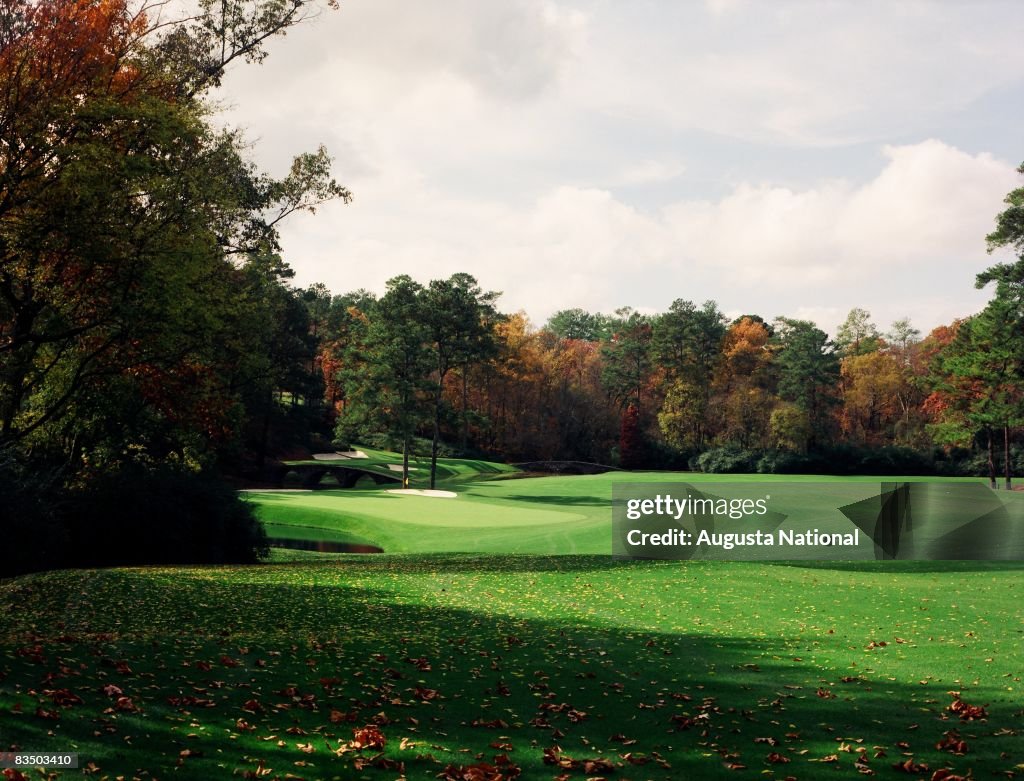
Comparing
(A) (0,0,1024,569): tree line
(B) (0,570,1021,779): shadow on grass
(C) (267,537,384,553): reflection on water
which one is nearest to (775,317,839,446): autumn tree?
(A) (0,0,1024,569): tree line

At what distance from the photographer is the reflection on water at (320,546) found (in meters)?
32.5

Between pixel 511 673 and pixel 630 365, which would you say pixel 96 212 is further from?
pixel 630 365

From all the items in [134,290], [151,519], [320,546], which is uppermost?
[134,290]

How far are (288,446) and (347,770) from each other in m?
71.1

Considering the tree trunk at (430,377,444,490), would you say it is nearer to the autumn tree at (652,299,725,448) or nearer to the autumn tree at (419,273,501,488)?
the autumn tree at (419,273,501,488)

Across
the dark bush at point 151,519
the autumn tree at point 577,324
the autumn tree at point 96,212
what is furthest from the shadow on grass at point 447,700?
the autumn tree at point 577,324

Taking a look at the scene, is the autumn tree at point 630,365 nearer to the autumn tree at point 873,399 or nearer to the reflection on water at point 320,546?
the autumn tree at point 873,399

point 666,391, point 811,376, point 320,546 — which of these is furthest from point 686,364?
point 320,546

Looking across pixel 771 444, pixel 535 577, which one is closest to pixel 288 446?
pixel 771 444

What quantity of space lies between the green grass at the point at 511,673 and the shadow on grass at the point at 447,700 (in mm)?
33

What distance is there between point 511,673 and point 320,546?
25.1 m

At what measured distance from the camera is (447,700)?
8312 millimetres

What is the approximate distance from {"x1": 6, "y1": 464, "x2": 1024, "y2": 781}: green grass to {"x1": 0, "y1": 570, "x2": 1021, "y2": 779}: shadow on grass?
33mm

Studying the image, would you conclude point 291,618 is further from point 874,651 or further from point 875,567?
point 875,567
